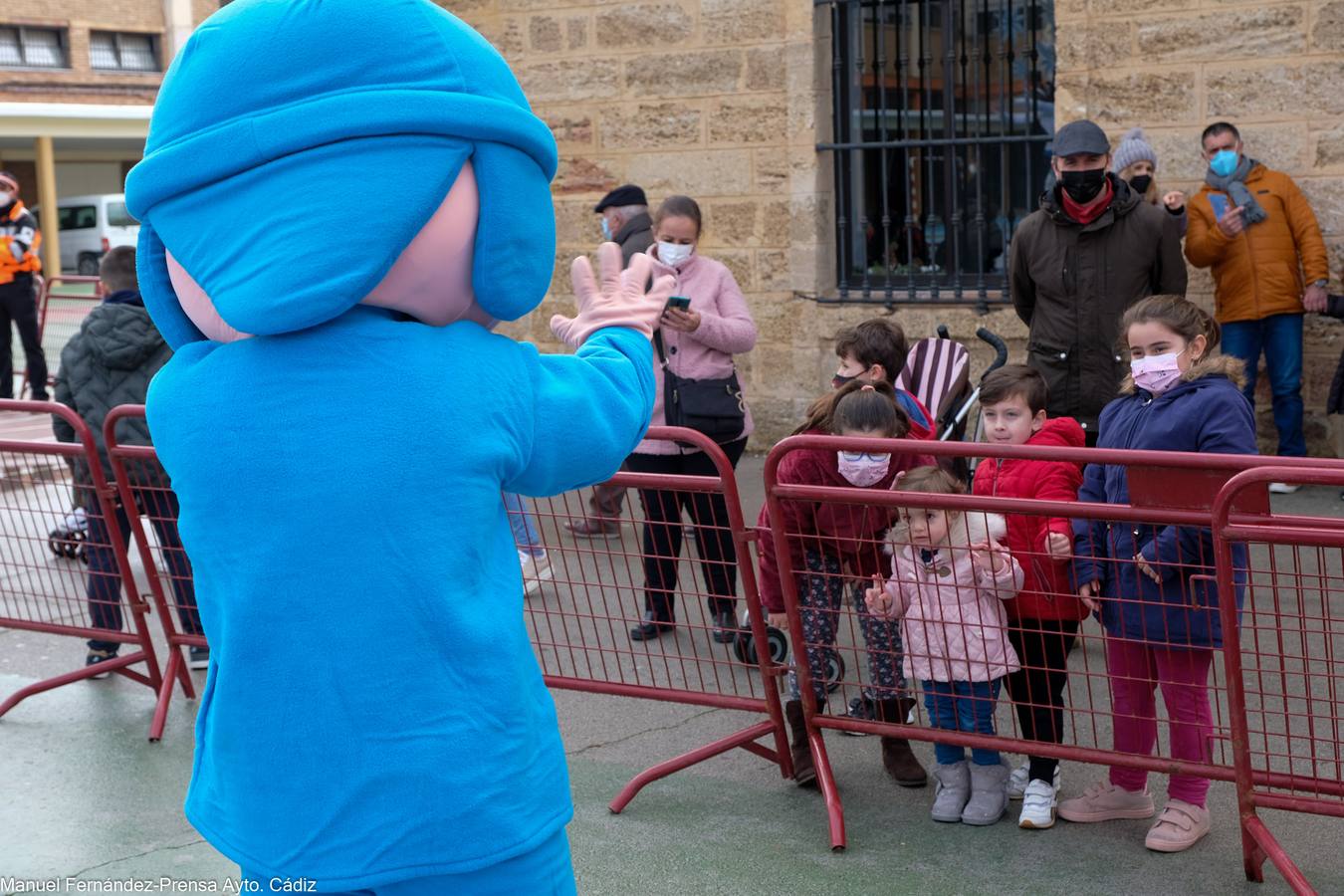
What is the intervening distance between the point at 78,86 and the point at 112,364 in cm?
3781

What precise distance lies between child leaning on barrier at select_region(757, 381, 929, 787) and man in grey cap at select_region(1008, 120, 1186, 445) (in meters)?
2.09

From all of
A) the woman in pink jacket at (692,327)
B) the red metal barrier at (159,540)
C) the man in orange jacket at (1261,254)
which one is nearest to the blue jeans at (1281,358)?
the man in orange jacket at (1261,254)

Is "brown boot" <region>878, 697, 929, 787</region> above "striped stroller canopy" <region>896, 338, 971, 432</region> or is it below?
below

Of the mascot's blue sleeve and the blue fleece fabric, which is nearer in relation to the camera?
the mascot's blue sleeve

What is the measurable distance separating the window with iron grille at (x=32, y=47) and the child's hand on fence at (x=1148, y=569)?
1604 inches

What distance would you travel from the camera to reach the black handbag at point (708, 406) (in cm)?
630

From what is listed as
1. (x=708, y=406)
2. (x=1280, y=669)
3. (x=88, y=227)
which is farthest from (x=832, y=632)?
(x=88, y=227)

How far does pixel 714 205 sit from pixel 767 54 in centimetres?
99

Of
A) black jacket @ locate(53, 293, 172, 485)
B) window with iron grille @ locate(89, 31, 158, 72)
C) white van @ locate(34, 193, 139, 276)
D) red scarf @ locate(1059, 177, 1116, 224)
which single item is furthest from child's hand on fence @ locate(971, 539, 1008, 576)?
window with iron grille @ locate(89, 31, 158, 72)

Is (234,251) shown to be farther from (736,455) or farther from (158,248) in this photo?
(736,455)

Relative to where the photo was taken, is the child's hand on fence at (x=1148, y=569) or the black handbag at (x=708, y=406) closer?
the child's hand on fence at (x=1148, y=569)

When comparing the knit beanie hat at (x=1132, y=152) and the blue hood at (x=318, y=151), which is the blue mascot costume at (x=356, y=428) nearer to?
the blue hood at (x=318, y=151)

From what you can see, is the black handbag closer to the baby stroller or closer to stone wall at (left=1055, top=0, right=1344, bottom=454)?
the baby stroller

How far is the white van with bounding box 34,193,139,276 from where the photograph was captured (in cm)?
3488
